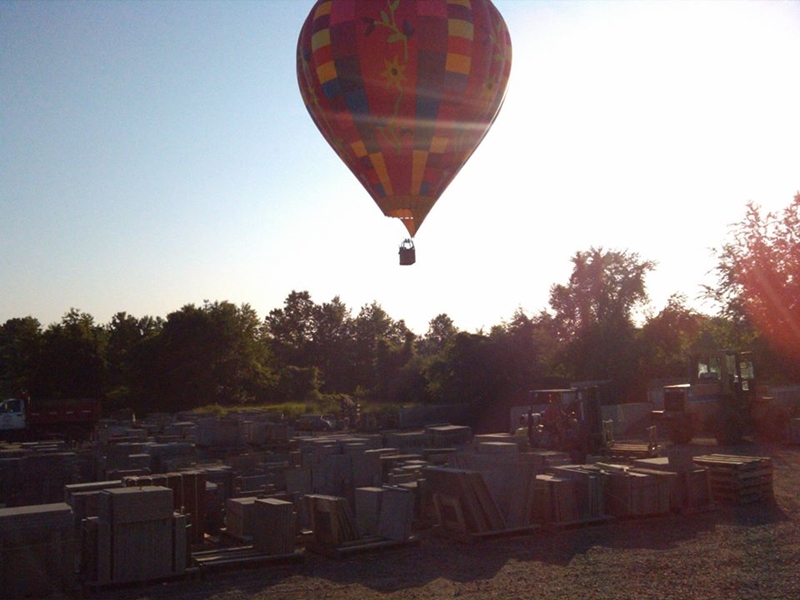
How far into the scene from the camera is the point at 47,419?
1549 inches

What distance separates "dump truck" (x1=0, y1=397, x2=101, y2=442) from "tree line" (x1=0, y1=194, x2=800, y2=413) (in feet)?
55.3

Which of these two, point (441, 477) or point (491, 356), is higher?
point (491, 356)

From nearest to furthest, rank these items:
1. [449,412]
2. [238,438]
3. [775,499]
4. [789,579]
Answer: [789,579] < [775,499] < [238,438] < [449,412]

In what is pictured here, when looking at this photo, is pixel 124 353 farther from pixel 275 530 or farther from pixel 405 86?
pixel 275 530

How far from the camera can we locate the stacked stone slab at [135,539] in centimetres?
1048

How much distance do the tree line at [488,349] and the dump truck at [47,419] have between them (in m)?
16.8

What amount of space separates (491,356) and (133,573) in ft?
105

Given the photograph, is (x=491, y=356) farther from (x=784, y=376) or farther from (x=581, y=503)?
(x=581, y=503)

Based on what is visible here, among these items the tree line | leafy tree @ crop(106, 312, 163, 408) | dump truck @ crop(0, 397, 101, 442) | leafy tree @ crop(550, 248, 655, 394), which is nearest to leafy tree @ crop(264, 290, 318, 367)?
the tree line

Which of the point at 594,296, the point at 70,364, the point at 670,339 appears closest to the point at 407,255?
the point at 670,339

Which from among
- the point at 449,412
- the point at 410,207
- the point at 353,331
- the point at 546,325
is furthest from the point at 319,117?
the point at 353,331

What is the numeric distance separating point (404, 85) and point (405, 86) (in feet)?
0.11

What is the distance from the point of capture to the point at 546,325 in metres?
57.4

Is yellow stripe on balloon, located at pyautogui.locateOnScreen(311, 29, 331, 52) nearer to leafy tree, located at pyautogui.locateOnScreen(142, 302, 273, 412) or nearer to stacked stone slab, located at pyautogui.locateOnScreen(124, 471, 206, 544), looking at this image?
stacked stone slab, located at pyautogui.locateOnScreen(124, 471, 206, 544)
